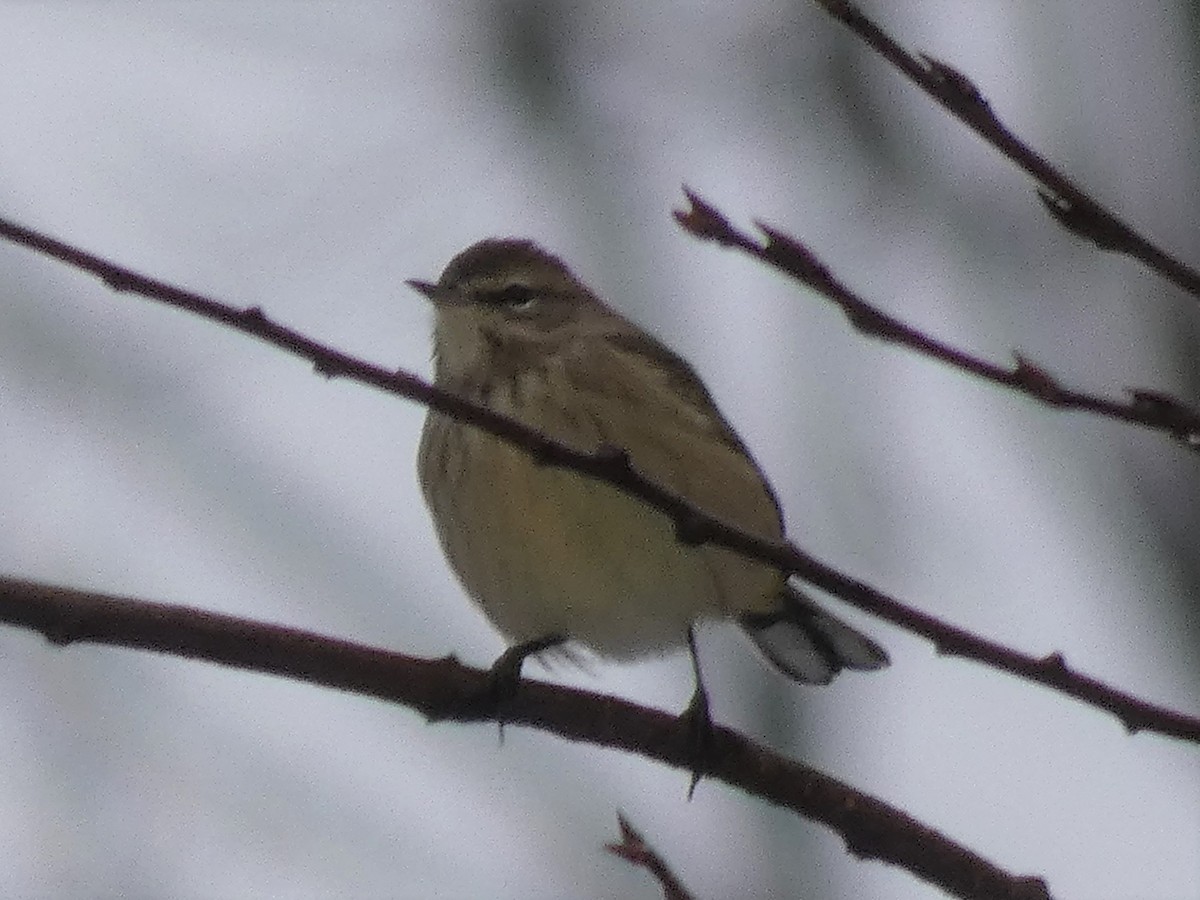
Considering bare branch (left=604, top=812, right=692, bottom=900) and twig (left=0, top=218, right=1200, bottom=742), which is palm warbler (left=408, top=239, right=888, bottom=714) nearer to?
bare branch (left=604, top=812, right=692, bottom=900)

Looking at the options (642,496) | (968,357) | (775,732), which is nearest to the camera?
(968,357)

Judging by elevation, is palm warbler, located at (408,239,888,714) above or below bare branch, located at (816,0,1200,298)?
below

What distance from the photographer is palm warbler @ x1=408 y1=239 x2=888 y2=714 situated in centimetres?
516

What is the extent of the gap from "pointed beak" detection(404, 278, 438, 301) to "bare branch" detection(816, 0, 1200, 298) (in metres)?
4.09

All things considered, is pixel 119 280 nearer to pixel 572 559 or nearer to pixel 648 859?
pixel 648 859

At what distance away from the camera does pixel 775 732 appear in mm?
6824

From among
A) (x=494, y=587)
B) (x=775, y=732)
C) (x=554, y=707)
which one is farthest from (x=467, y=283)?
(x=554, y=707)

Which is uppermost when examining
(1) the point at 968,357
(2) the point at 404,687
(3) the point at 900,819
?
(1) the point at 968,357

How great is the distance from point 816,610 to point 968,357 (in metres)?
3.98

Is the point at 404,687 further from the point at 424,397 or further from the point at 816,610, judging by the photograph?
the point at 816,610

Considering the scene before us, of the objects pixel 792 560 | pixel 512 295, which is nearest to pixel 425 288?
pixel 512 295

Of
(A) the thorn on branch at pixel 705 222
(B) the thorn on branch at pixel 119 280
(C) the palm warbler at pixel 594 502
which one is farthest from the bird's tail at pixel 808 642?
(B) the thorn on branch at pixel 119 280

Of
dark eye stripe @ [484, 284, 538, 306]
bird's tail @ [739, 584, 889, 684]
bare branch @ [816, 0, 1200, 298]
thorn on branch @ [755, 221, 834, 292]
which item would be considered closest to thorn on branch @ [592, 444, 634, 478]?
thorn on branch @ [755, 221, 834, 292]

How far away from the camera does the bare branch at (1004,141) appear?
7.01 feet
